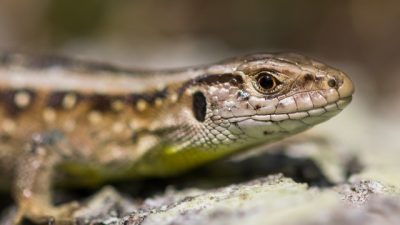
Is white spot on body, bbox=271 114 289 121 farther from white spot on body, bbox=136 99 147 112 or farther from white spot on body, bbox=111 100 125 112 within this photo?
white spot on body, bbox=111 100 125 112

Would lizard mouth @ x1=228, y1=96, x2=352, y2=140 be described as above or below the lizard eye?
below

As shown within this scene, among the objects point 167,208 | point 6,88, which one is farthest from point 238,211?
point 6,88

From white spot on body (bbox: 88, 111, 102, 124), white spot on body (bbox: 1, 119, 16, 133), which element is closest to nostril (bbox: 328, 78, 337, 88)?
white spot on body (bbox: 88, 111, 102, 124)

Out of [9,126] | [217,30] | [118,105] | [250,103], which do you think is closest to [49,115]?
[9,126]

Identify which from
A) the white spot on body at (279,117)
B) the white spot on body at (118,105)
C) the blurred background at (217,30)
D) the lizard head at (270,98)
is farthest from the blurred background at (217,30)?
the white spot on body at (279,117)

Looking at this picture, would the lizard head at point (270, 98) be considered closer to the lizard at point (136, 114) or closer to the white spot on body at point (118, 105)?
the lizard at point (136, 114)

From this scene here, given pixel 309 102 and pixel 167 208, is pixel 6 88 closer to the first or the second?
pixel 167 208
